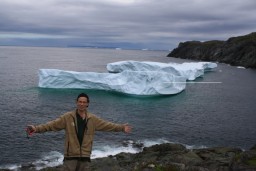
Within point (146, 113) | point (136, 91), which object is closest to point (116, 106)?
point (146, 113)

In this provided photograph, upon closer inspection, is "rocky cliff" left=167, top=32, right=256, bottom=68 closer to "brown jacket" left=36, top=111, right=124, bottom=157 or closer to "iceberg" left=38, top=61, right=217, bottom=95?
"iceberg" left=38, top=61, right=217, bottom=95

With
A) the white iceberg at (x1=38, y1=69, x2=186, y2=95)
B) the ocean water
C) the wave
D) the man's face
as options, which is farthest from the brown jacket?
the white iceberg at (x1=38, y1=69, x2=186, y2=95)

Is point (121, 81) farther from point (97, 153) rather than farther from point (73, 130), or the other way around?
point (73, 130)

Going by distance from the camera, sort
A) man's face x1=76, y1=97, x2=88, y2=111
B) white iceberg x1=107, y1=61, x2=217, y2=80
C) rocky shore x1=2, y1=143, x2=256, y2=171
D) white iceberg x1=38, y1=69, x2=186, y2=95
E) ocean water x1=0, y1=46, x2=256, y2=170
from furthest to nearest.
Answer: white iceberg x1=107, y1=61, x2=217, y2=80 → white iceberg x1=38, y1=69, x2=186, y2=95 → ocean water x1=0, y1=46, x2=256, y2=170 → rocky shore x1=2, y1=143, x2=256, y2=171 → man's face x1=76, y1=97, x2=88, y2=111

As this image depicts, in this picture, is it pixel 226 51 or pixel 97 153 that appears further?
pixel 226 51

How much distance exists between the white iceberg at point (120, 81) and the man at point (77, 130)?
1351 inches

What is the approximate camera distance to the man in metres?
6.41

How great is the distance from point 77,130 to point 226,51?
111785 mm

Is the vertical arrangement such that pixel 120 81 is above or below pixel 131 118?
above

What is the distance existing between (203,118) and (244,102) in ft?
33.8

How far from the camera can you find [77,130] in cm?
645

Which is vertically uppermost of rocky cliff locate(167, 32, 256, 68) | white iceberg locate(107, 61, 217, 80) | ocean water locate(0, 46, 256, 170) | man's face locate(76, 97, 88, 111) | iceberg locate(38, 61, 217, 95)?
rocky cliff locate(167, 32, 256, 68)

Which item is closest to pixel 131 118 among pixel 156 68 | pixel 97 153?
pixel 97 153

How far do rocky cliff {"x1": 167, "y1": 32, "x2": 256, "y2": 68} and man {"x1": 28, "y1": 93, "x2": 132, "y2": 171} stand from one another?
89389mm
